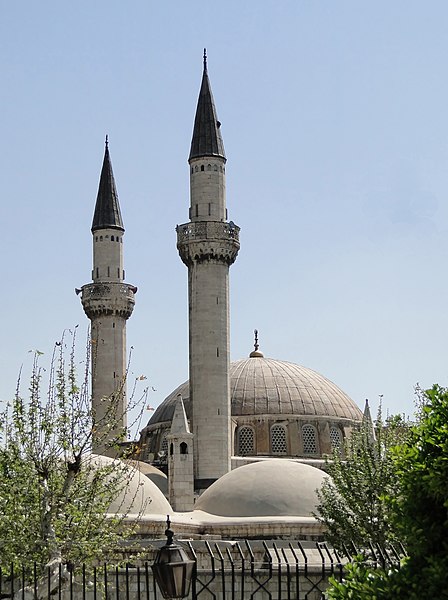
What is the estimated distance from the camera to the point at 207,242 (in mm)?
42000

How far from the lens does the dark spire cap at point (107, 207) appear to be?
4903cm

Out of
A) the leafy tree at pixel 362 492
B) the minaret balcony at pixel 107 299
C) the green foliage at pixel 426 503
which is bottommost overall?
the green foliage at pixel 426 503

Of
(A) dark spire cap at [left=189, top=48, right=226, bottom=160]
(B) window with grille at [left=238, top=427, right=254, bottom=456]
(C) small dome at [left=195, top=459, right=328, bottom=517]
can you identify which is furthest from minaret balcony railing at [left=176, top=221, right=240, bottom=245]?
(B) window with grille at [left=238, top=427, right=254, bottom=456]

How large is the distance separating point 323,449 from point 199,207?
13542mm

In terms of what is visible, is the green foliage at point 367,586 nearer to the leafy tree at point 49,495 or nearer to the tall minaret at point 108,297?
the leafy tree at point 49,495

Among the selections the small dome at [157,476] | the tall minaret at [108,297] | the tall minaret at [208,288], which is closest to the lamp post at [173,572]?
the tall minaret at [208,288]

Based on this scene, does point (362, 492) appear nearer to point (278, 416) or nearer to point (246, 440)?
point (246, 440)

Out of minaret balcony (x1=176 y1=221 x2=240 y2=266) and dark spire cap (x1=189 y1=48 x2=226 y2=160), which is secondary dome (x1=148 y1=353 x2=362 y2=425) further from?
dark spire cap (x1=189 y1=48 x2=226 y2=160)

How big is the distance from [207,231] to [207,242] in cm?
41

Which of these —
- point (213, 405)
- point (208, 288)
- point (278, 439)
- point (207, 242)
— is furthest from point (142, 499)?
point (278, 439)

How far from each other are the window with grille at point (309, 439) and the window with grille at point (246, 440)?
2.28 metres

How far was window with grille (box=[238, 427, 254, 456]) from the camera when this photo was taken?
162 feet

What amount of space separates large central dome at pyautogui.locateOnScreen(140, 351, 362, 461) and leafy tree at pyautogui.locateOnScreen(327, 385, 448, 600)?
39.4 m

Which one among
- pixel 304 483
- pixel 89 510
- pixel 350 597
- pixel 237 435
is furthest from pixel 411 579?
pixel 237 435
